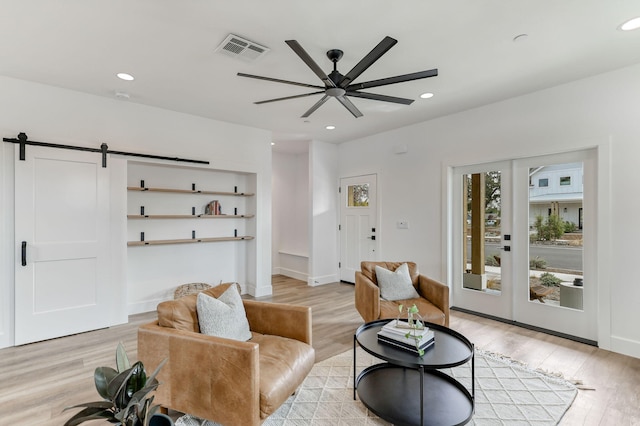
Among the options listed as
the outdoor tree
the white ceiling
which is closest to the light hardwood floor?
the outdoor tree

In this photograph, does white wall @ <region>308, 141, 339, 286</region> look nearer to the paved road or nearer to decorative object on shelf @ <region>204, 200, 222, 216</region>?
decorative object on shelf @ <region>204, 200, 222, 216</region>

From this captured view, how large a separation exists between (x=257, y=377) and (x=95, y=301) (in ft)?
10.1

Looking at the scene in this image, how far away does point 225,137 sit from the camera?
4.87 meters

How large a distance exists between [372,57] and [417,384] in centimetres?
237

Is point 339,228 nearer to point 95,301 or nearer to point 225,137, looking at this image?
point 225,137

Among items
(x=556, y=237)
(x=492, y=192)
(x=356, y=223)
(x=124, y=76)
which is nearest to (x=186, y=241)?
(x=124, y=76)

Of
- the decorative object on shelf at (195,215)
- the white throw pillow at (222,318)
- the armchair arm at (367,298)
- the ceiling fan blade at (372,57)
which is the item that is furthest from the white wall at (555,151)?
the white throw pillow at (222,318)

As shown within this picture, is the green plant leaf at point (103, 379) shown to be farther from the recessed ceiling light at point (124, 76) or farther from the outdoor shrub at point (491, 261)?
the outdoor shrub at point (491, 261)

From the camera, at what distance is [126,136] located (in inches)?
158

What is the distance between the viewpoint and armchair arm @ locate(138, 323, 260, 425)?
5.61 feet

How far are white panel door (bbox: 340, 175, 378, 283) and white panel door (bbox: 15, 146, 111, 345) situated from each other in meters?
3.79

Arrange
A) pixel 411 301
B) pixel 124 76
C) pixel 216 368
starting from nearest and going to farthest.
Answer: pixel 216 368
pixel 124 76
pixel 411 301

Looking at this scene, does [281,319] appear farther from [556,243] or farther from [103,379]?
[556,243]

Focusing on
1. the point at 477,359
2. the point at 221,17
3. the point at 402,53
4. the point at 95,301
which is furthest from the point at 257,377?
the point at 95,301
